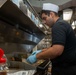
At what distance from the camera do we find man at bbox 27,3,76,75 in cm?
216

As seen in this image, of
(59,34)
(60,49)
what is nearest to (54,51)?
(60,49)

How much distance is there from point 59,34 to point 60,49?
18cm

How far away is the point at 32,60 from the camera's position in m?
2.41

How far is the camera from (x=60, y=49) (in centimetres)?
216

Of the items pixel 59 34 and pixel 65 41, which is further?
pixel 65 41

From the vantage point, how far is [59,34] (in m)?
2.16

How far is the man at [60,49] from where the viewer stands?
7.09 ft

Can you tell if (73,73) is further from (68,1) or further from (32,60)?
(68,1)

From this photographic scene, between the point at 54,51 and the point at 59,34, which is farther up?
the point at 59,34

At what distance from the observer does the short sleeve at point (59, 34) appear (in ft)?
7.02

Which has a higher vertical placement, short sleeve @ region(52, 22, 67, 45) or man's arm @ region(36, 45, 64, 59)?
short sleeve @ region(52, 22, 67, 45)

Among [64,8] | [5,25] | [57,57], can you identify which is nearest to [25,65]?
[57,57]

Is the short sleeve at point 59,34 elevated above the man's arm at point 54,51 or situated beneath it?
elevated above

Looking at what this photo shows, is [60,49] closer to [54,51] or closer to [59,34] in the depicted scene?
[54,51]
